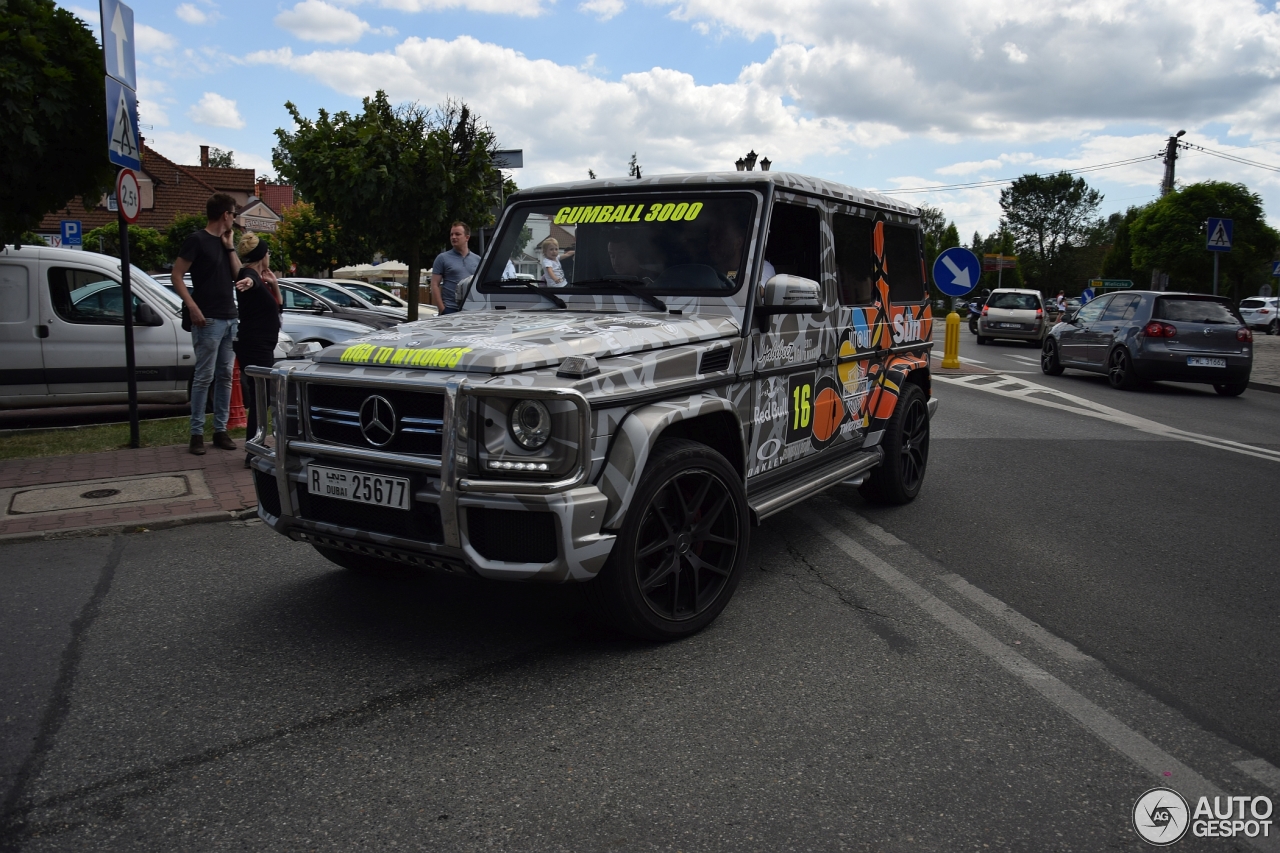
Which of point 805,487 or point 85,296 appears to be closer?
point 805,487

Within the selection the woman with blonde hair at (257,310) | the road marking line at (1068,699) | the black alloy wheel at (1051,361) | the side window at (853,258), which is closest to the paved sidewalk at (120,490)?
the woman with blonde hair at (257,310)

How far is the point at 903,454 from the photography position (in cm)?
655

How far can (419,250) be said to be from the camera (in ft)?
56.6

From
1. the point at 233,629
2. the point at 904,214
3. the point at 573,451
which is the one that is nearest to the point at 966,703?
the point at 573,451

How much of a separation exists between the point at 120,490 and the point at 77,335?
3841 millimetres

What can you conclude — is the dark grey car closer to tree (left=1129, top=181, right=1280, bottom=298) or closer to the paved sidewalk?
the paved sidewalk

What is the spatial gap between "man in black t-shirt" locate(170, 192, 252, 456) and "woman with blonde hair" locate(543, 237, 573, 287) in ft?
11.3

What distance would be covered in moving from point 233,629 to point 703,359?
7.53 feet

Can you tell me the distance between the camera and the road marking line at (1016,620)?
3988 millimetres

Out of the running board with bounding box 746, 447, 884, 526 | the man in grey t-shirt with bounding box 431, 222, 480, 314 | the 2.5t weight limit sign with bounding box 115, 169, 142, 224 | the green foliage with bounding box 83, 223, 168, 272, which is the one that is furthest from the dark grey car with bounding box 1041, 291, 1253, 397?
the green foliage with bounding box 83, 223, 168, 272

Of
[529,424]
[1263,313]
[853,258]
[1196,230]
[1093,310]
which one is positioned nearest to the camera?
[529,424]

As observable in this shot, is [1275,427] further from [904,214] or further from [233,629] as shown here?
[233,629]

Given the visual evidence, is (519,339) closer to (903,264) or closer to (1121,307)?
(903,264)

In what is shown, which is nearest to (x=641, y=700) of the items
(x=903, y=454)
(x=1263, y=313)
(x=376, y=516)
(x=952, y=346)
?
(x=376, y=516)
